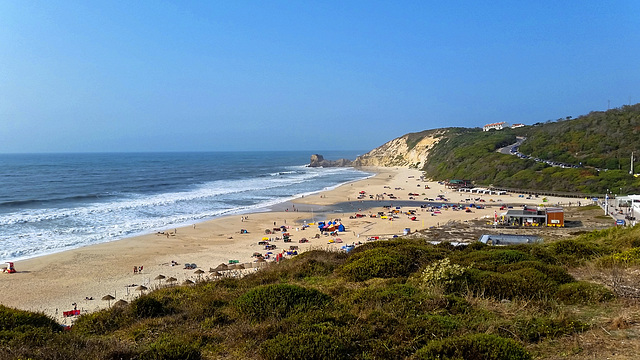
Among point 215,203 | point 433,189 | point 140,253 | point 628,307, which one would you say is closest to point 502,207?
point 433,189

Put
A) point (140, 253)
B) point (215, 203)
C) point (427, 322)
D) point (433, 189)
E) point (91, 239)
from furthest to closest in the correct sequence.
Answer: point (433, 189)
point (215, 203)
point (91, 239)
point (140, 253)
point (427, 322)

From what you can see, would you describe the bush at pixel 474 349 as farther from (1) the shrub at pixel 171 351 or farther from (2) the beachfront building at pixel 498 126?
(2) the beachfront building at pixel 498 126

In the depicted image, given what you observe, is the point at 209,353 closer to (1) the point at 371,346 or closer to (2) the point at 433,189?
(1) the point at 371,346

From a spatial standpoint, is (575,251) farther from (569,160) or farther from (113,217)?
(569,160)

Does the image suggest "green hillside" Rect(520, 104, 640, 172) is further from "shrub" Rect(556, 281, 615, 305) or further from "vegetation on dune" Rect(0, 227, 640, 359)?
"vegetation on dune" Rect(0, 227, 640, 359)

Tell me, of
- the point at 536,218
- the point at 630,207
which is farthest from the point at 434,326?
the point at 630,207

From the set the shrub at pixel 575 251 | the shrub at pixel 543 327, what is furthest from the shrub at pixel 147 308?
the shrub at pixel 575 251
